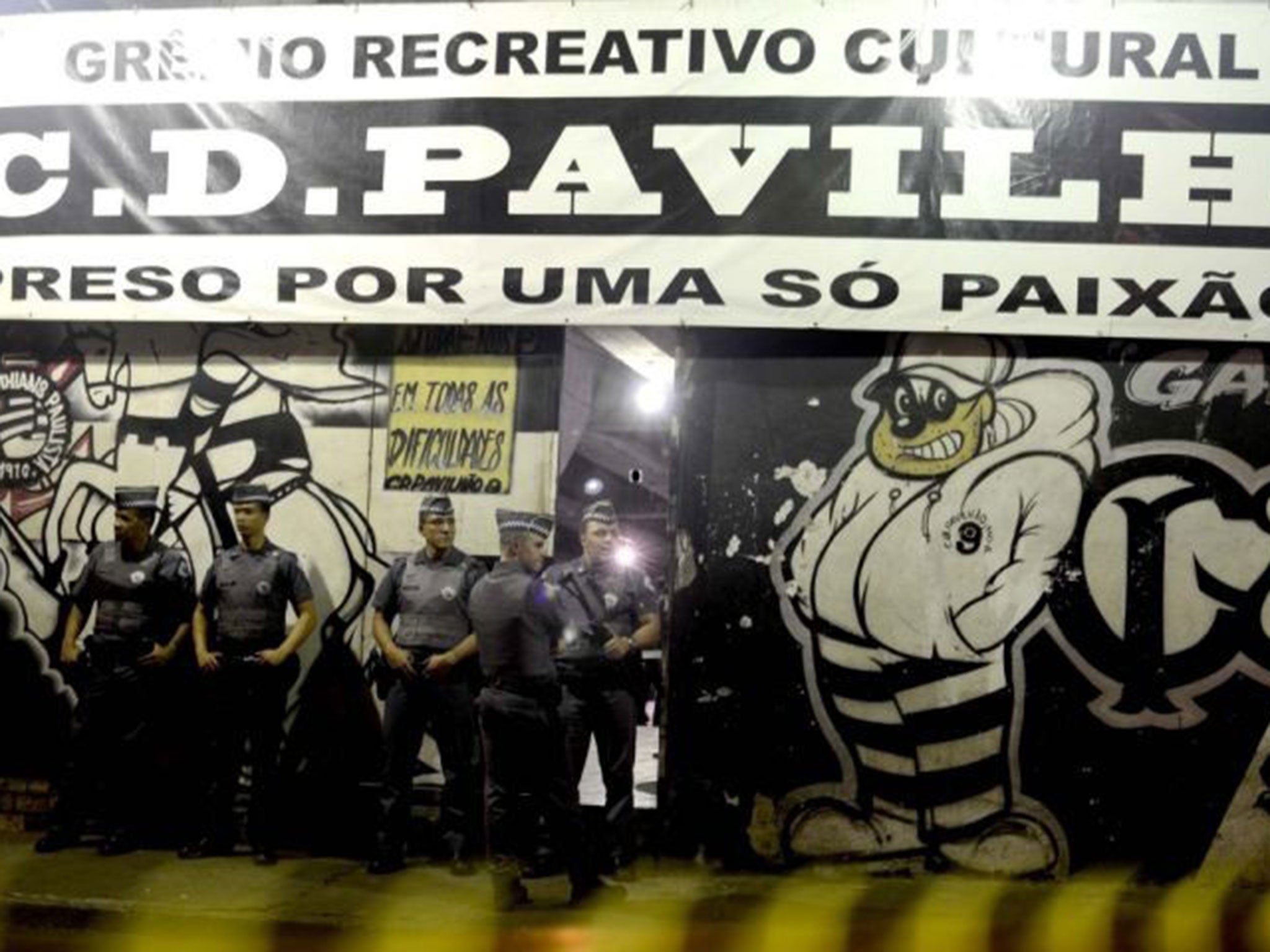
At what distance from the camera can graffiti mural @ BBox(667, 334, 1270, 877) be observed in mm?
7371

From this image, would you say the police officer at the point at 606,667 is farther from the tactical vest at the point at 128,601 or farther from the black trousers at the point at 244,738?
the tactical vest at the point at 128,601

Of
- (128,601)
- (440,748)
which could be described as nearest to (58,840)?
(128,601)

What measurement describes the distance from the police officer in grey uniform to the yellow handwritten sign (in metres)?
0.29

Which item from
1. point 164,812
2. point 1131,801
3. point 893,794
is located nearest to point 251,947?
point 164,812

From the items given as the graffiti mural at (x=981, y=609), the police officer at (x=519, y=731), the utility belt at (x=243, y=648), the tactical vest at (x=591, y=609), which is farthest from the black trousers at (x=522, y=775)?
the utility belt at (x=243, y=648)

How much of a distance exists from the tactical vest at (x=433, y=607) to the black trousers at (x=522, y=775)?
24.9 inches

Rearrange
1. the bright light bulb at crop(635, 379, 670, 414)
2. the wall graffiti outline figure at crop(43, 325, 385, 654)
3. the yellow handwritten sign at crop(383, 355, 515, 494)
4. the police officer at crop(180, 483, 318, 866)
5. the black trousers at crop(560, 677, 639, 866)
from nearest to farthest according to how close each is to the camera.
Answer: the black trousers at crop(560, 677, 639, 866) → the police officer at crop(180, 483, 318, 866) → the yellow handwritten sign at crop(383, 355, 515, 494) → the wall graffiti outline figure at crop(43, 325, 385, 654) → the bright light bulb at crop(635, 379, 670, 414)

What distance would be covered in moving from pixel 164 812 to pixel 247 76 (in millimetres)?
4528

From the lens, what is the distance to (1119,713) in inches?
291

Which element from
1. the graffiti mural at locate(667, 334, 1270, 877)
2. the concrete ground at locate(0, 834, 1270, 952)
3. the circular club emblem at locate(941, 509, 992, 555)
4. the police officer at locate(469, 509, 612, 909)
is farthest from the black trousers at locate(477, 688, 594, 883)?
the circular club emblem at locate(941, 509, 992, 555)

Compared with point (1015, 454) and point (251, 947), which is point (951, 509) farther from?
point (251, 947)

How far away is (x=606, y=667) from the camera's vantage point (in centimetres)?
755

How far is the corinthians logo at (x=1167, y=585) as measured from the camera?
24.2 ft

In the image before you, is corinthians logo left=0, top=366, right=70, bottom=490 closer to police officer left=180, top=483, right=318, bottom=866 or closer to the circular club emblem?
police officer left=180, top=483, right=318, bottom=866
